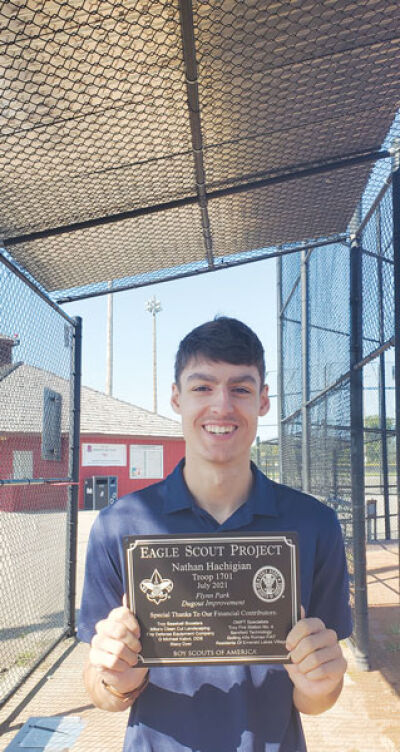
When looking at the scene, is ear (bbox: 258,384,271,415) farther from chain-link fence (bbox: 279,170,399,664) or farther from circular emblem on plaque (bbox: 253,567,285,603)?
chain-link fence (bbox: 279,170,399,664)

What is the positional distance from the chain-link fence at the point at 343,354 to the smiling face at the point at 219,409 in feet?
7.18

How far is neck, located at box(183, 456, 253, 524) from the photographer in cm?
174

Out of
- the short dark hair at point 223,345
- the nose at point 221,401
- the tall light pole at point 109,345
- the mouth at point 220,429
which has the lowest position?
the mouth at point 220,429

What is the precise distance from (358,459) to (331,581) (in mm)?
2978

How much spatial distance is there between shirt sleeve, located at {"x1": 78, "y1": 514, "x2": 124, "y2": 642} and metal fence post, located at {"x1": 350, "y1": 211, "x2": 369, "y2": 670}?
3177mm

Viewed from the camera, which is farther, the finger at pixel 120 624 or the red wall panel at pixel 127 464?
the red wall panel at pixel 127 464

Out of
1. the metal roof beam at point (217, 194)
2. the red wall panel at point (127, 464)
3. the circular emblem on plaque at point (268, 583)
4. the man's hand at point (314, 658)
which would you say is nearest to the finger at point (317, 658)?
the man's hand at point (314, 658)

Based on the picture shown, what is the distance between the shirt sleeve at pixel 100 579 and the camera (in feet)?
5.56

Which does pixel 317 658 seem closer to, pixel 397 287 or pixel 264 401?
pixel 264 401

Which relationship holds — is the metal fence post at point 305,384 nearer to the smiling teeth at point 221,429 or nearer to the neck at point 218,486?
the neck at point 218,486

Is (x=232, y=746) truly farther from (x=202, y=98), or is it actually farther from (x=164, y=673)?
(x=202, y=98)

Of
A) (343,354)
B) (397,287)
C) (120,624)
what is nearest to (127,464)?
(343,354)

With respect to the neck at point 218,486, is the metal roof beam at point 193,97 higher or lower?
higher

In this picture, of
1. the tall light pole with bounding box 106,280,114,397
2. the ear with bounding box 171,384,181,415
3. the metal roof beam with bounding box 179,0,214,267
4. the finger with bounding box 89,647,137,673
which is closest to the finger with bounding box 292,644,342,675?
the finger with bounding box 89,647,137,673
